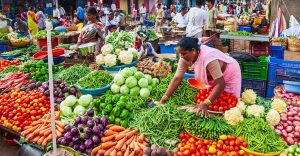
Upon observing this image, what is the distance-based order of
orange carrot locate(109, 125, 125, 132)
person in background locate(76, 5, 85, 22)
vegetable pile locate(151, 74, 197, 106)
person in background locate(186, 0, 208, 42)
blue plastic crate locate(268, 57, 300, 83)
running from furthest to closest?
person in background locate(76, 5, 85, 22) < person in background locate(186, 0, 208, 42) < blue plastic crate locate(268, 57, 300, 83) < vegetable pile locate(151, 74, 197, 106) < orange carrot locate(109, 125, 125, 132)

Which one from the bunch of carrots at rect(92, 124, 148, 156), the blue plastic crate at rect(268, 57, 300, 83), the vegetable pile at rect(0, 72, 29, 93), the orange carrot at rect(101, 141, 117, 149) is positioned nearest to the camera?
the bunch of carrots at rect(92, 124, 148, 156)

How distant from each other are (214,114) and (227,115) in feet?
0.93

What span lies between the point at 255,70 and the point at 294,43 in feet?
19.3

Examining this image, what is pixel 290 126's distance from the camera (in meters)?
3.51

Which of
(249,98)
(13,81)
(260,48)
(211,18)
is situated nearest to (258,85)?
(260,48)

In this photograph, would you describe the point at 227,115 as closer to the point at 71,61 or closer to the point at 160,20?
the point at 71,61

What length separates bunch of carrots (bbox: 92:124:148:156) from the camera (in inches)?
135

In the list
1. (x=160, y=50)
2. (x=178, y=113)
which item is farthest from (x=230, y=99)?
(x=160, y=50)

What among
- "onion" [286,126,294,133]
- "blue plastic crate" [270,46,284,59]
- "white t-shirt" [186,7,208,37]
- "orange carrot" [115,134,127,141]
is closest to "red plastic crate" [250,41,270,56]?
"blue plastic crate" [270,46,284,59]

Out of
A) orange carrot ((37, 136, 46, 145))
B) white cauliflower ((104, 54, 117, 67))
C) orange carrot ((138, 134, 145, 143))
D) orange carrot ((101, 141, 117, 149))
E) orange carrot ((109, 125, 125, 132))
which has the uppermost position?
white cauliflower ((104, 54, 117, 67))

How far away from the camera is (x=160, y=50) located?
8984 millimetres

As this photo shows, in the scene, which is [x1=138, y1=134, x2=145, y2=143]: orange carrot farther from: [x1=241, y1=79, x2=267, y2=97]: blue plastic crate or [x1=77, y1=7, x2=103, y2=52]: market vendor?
[x1=77, y1=7, x2=103, y2=52]: market vendor

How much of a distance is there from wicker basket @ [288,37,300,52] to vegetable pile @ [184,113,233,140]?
8.46 m

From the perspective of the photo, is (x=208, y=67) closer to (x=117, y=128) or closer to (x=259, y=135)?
(x=259, y=135)
